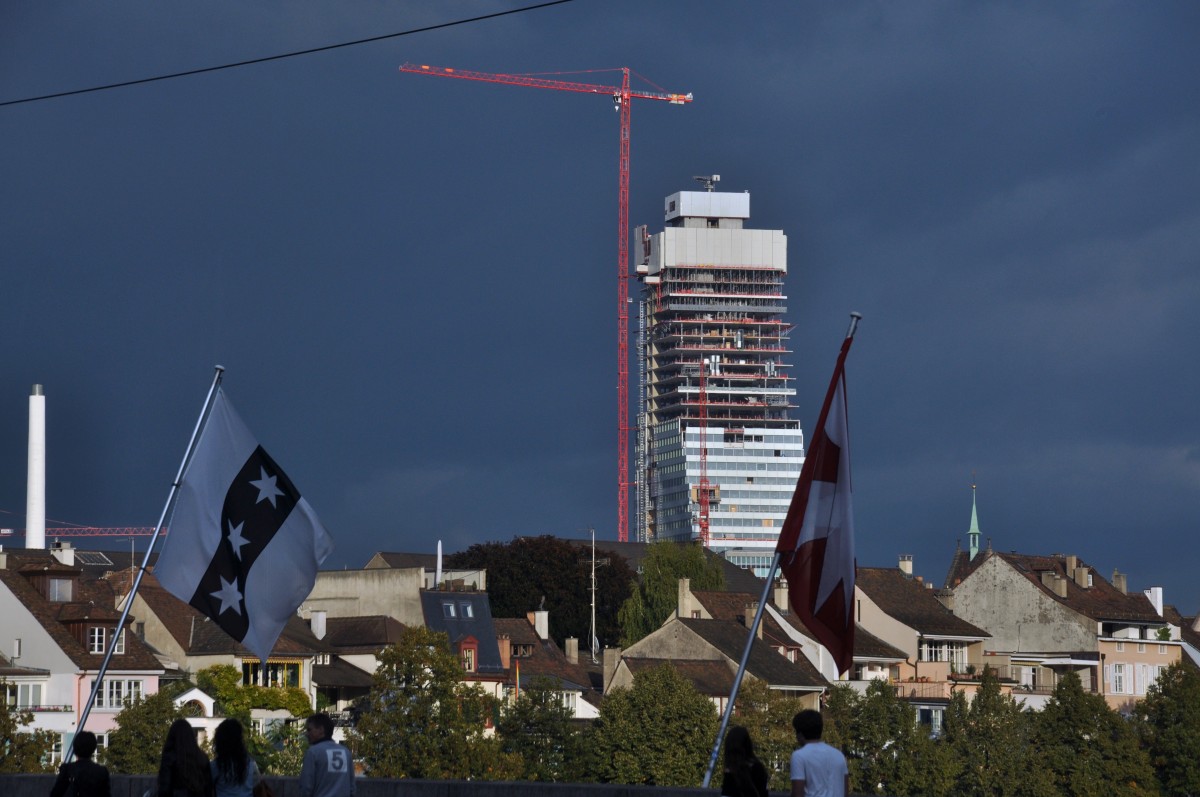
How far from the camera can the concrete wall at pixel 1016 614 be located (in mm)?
125688

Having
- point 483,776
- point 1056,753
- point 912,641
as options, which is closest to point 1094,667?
point 912,641

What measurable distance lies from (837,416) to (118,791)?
995 centimetres

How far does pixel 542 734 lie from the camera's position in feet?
282

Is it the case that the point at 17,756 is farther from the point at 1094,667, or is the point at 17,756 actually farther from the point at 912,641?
the point at 1094,667

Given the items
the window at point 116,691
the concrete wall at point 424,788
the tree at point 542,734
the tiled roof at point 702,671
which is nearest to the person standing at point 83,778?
the concrete wall at point 424,788

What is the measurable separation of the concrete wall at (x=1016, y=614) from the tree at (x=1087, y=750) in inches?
1251

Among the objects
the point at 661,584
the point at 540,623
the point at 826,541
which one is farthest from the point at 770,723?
the point at 826,541

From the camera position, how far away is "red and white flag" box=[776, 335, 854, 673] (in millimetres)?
21875

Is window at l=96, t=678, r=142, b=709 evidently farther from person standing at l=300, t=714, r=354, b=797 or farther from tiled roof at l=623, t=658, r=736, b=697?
person standing at l=300, t=714, r=354, b=797

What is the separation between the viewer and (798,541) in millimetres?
22094

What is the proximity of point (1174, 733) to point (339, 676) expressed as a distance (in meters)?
40.4

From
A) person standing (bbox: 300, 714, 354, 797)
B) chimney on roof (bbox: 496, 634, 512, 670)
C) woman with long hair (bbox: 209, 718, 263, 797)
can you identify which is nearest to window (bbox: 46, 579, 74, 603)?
chimney on roof (bbox: 496, 634, 512, 670)

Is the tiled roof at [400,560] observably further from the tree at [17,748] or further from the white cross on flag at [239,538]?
the white cross on flag at [239,538]

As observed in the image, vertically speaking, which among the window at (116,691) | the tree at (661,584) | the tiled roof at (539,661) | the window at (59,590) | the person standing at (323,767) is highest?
the tree at (661,584)
